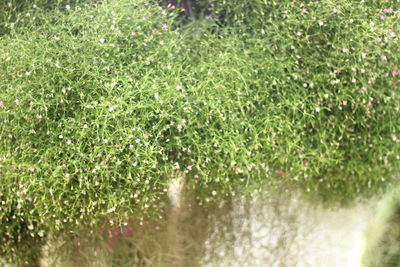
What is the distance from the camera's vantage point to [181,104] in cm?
173

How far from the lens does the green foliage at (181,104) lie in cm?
168

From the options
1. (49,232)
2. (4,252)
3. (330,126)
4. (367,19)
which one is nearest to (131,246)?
(49,232)

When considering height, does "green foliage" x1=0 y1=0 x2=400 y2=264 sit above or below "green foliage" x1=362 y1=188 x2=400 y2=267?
above

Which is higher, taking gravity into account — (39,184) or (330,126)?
(39,184)

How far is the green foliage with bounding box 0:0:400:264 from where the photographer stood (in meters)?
1.68

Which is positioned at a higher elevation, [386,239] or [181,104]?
[181,104]

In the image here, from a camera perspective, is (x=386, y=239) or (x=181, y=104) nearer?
(x=181, y=104)

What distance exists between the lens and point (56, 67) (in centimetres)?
172

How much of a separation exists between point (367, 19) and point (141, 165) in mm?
1015

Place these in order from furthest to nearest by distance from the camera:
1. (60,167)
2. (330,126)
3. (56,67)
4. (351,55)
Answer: (330,126)
(351,55)
(56,67)
(60,167)

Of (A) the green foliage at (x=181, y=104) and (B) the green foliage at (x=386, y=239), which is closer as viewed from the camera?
(A) the green foliage at (x=181, y=104)

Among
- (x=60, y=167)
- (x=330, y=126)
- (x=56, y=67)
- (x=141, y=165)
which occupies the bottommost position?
(x=330, y=126)

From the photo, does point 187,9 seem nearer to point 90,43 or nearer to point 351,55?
point 90,43

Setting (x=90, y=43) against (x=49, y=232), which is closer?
(x=90, y=43)
